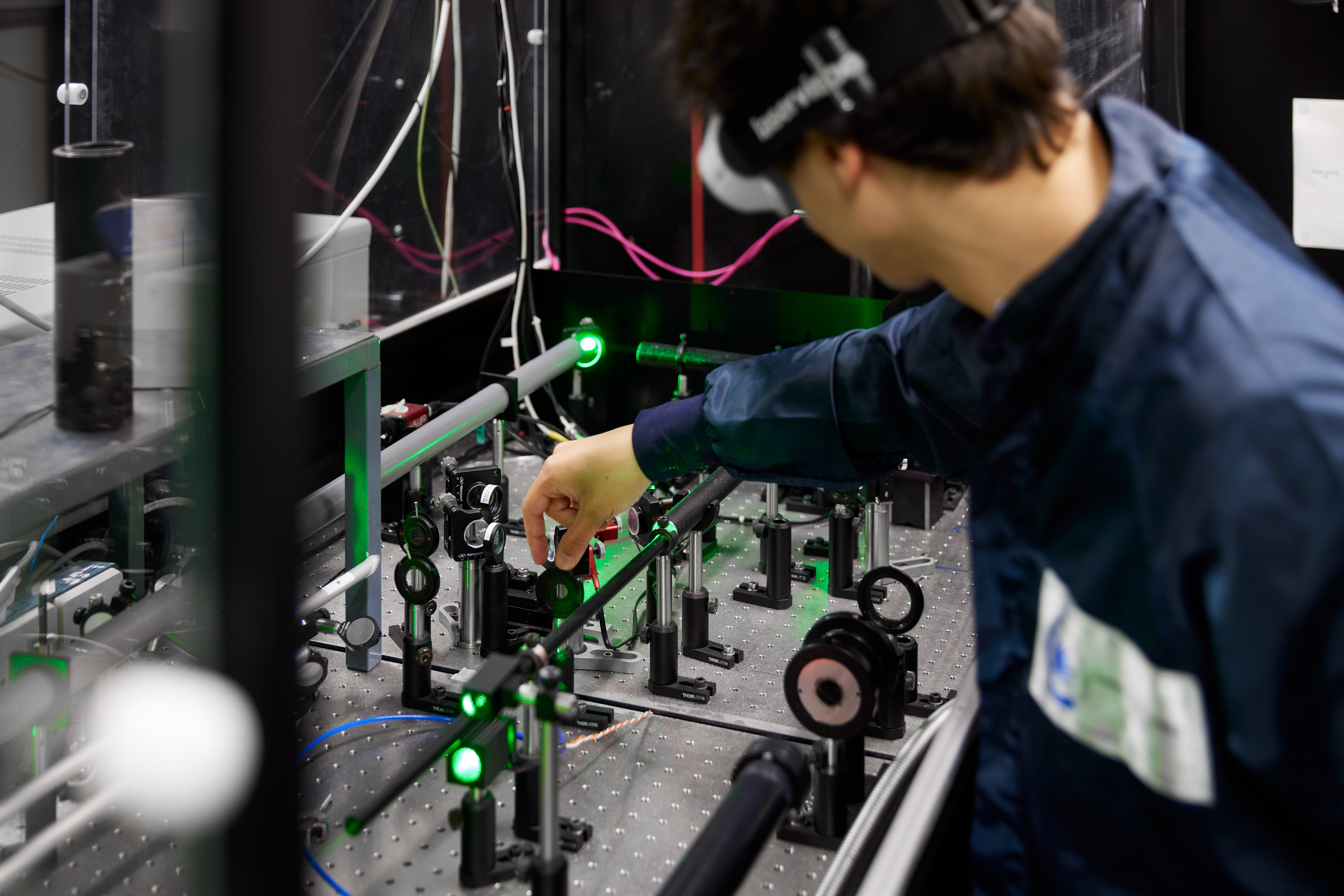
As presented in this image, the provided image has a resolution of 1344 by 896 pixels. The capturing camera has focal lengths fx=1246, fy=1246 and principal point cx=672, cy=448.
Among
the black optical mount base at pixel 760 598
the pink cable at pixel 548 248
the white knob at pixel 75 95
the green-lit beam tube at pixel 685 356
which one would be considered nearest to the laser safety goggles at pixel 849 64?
the white knob at pixel 75 95

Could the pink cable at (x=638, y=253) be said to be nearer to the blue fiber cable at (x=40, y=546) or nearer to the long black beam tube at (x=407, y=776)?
the blue fiber cable at (x=40, y=546)

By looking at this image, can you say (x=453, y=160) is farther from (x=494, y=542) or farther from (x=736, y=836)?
(x=736, y=836)

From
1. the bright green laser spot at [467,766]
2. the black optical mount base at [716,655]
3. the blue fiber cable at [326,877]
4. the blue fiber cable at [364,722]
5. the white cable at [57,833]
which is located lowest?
the blue fiber cable at [326,877]

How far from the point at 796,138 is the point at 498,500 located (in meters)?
0.94

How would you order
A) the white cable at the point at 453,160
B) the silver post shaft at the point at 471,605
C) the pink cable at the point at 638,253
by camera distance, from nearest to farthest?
1. the silver post shaft at the point at 471,605
2. the white cable at the point at 453,160
3. the pink cable at the point at 638,253

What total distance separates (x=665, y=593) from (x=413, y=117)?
133cm

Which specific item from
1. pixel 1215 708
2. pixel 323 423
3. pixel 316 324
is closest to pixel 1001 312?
pixel 1215 708

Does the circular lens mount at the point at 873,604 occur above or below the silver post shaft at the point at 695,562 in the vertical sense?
above

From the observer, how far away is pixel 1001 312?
0.80 metres

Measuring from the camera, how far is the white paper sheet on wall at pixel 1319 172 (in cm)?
240

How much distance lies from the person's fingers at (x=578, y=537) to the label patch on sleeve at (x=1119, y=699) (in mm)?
585

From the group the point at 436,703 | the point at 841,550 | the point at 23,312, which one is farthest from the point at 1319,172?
the point at 23,312

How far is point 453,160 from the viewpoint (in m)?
2.74

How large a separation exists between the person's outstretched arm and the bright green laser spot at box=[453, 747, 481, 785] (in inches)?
9.1
